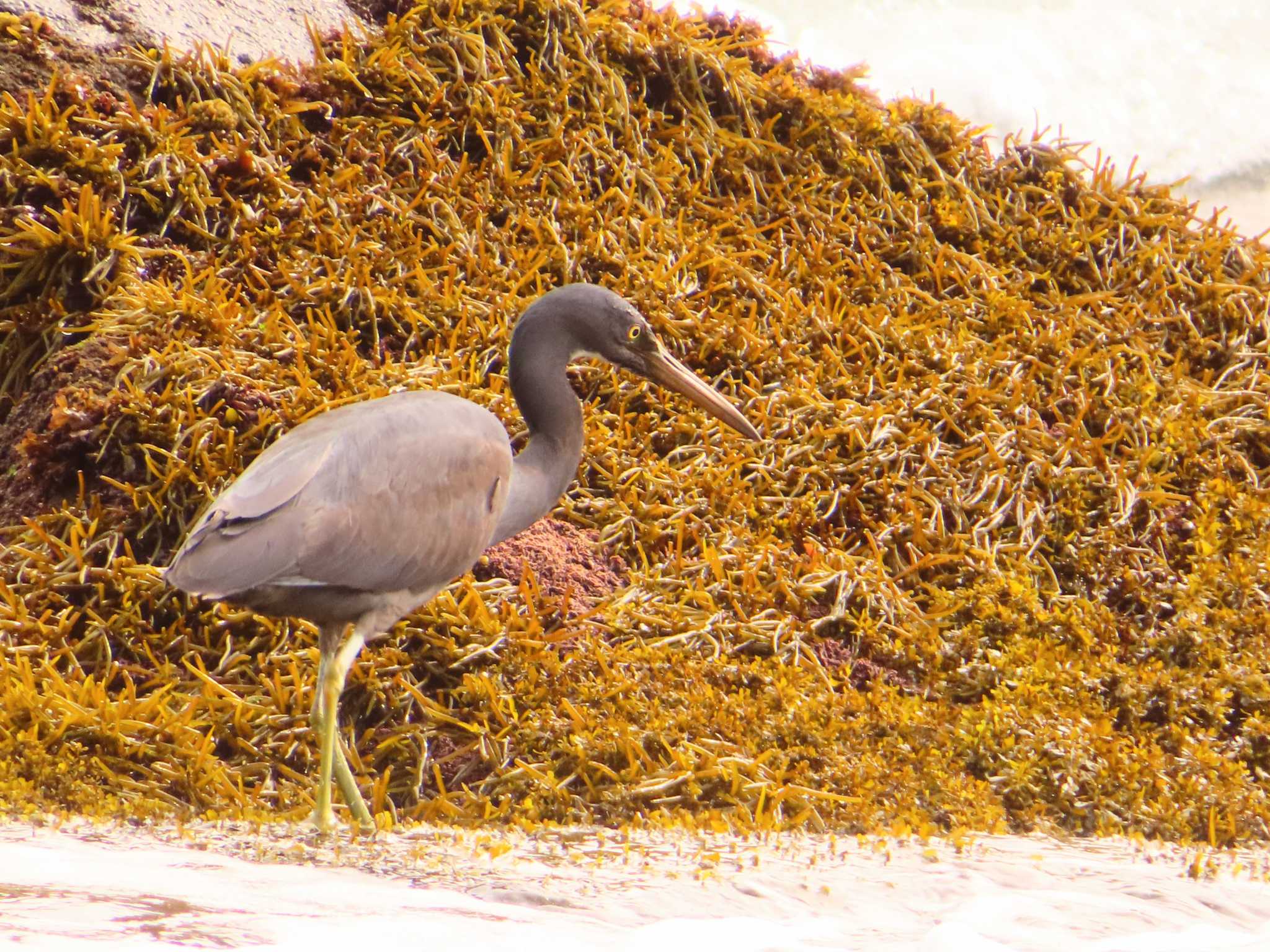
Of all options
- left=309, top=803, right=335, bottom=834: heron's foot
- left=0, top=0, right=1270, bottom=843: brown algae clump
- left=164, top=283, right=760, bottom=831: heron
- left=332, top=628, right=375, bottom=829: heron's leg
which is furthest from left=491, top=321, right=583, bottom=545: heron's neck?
left=309, top=803, right=335, bottom=834: heron's foot

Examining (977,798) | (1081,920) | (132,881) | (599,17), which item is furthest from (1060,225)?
(132,881)

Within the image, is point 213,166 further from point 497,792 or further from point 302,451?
point 497,792

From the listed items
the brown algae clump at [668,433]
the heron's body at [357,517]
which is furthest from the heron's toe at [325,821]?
the heron's body at [357,517]

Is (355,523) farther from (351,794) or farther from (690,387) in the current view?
(690,387)

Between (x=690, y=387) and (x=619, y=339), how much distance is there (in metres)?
0.37

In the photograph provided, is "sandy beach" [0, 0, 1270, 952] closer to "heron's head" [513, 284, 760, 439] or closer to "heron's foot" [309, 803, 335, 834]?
"heron's foot" [309, 803, 335, 834]

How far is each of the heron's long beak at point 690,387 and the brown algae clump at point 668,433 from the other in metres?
0.59

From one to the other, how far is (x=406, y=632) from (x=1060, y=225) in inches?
195

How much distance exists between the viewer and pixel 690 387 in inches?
181

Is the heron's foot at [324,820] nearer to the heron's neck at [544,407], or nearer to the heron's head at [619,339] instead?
the heron's neck at [544,407]

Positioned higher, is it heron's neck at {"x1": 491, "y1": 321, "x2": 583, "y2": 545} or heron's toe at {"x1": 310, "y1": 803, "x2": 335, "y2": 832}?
heron's neck at {"x1": 491, "y1": 321, "x2": 583, "y2": 545}

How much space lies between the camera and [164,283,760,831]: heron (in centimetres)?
338

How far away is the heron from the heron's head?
501 mm

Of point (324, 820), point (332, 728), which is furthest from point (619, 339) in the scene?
point (324, 820)
